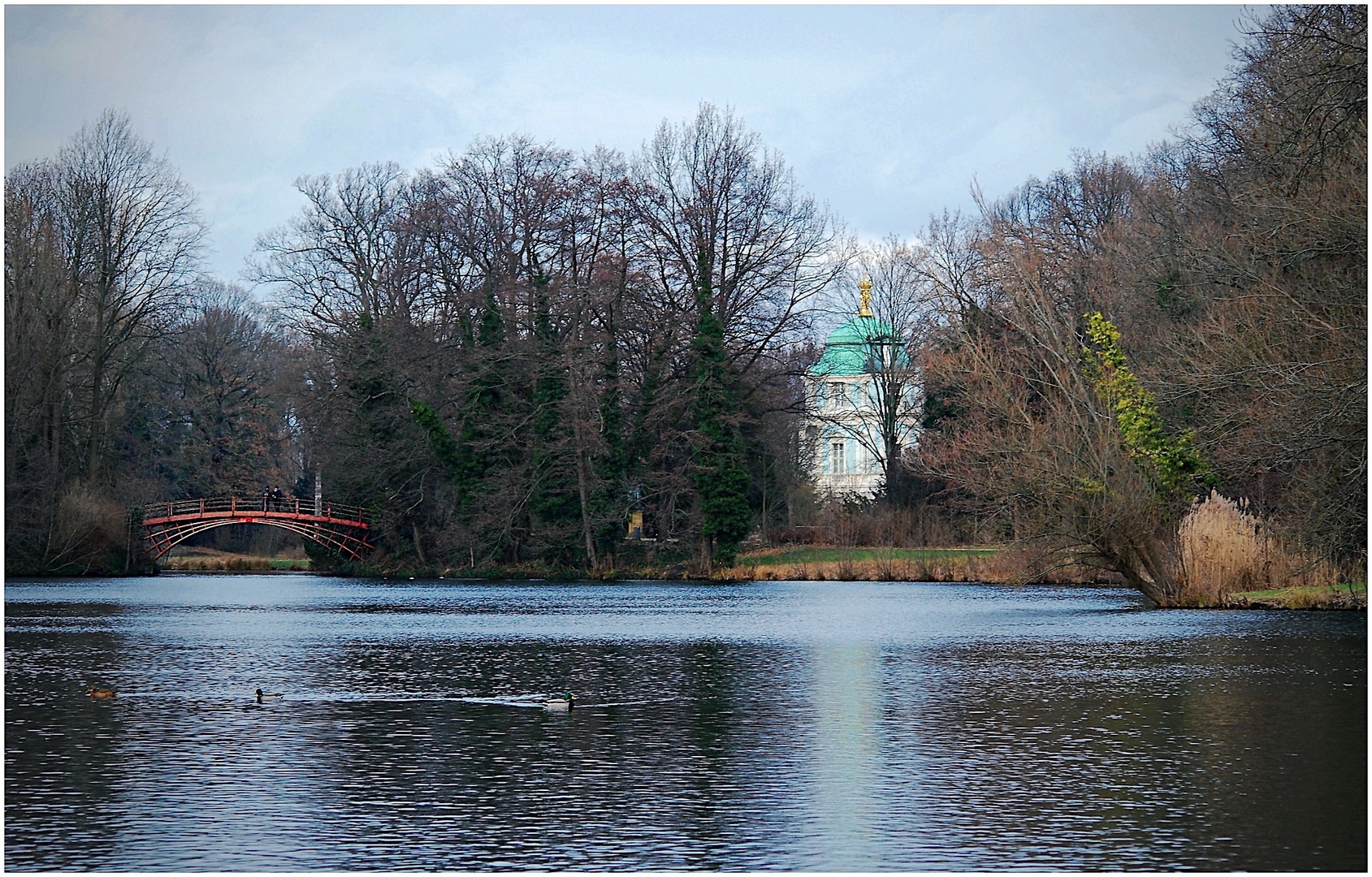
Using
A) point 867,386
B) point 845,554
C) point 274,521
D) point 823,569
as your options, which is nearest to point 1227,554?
point 823,569

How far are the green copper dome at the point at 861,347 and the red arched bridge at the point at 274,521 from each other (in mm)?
17607

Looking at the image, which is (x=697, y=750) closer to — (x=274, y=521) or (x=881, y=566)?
(x=881, y=566)

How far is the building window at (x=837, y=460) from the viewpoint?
7875cm

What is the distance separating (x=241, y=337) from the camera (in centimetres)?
7431

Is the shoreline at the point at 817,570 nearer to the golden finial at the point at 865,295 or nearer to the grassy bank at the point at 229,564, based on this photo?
the grassy bank at the point at 229,564

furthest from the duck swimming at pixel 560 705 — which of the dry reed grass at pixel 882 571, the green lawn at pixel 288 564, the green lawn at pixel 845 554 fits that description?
the green lawn at pixel 288 564

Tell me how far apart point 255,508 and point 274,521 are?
418 cm

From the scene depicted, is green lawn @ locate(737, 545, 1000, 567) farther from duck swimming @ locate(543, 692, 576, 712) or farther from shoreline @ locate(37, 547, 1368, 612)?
duck swimming @ locate(543, 692, 576, 712)

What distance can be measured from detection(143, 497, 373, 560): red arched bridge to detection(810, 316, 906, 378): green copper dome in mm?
17607

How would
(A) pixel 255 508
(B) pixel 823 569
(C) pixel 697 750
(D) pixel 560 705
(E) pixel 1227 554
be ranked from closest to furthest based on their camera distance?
1. (C) pixel 697 750
2. (D) pixel 560 705
3. (E) pixel 1227 554
4. (B) pixel 823 569
5. (A) pixel 255 508

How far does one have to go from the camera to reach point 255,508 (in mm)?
60688

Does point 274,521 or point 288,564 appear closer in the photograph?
point 274,521

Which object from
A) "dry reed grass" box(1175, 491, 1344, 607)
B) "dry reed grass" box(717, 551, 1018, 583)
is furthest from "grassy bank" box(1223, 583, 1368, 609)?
"dry reed grass" box(717, 551, 1018, 583)

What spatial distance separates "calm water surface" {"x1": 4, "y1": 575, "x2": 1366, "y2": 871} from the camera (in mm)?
9688
